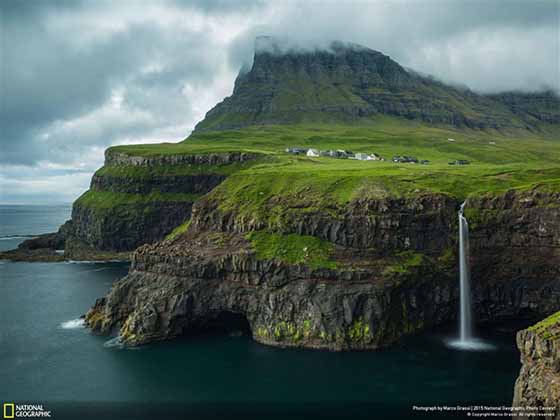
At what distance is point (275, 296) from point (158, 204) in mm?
95598

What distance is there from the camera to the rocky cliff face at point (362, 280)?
73750mm

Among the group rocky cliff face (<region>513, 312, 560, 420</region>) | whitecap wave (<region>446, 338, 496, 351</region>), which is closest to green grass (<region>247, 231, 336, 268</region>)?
whitecap wave (<region>446, 338, 496, 351</region>)

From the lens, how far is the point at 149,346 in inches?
2936

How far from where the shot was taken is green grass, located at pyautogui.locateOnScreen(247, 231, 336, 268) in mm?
78500

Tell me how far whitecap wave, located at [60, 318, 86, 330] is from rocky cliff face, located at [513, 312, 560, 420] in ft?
233

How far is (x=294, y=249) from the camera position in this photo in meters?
81.1

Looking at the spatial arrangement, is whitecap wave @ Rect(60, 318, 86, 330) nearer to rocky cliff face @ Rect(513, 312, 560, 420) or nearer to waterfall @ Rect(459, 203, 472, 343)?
waterfall @ Rect(459, 203, 472, 343)

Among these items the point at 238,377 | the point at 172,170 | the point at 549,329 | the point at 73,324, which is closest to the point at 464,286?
the point at 549,329

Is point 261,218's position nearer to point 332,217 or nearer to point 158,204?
point 332,217

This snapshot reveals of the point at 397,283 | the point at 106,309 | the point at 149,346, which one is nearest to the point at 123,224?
the point at 106,309

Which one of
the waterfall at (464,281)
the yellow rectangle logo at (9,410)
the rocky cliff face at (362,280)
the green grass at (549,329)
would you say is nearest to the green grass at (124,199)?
the rocky cliff face at (362,280)

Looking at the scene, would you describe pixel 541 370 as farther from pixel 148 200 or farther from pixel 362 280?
pixel 148 200

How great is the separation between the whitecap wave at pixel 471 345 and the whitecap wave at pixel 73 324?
205 feet

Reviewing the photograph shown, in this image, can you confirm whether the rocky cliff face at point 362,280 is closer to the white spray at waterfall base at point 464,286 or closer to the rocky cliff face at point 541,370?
the white spray at waterfall base at point 464,286
